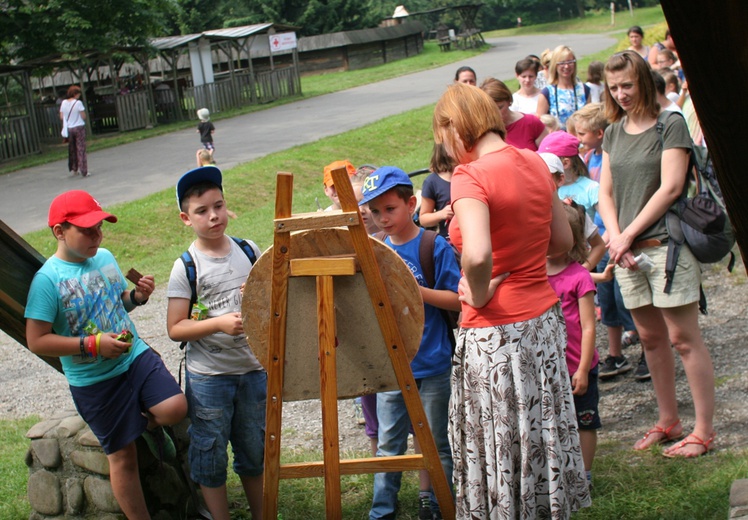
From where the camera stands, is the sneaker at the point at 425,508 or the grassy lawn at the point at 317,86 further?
the grassy lawn at the point at 317,86

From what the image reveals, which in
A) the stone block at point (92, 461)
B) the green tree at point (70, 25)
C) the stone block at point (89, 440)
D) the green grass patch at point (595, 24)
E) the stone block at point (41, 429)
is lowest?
the stone block at point (92, 461)

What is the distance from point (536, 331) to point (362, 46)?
43783mm

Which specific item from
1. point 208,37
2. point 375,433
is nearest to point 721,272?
point 375,433

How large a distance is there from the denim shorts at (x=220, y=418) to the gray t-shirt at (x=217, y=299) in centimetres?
5

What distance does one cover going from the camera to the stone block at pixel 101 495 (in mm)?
4117

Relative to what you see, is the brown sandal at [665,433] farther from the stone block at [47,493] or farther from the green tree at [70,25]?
the green tree at [70,25]

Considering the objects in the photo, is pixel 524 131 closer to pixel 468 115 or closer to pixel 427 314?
pixel 427 314

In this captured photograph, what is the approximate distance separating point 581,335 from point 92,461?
8.13 ft

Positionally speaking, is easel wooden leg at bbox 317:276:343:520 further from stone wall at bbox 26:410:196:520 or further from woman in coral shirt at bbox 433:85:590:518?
stone wall at bbox 26:410:196:520

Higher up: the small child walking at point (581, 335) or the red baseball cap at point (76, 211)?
the red baseball cap at point (76, 211)

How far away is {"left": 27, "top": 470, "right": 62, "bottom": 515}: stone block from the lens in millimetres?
4227

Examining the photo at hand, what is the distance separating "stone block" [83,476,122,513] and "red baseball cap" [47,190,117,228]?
128 centimetres

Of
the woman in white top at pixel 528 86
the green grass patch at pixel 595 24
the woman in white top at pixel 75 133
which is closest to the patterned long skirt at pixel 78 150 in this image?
the woman in white top at pixel 75 133

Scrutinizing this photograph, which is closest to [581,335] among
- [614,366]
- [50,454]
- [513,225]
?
[513,225]
